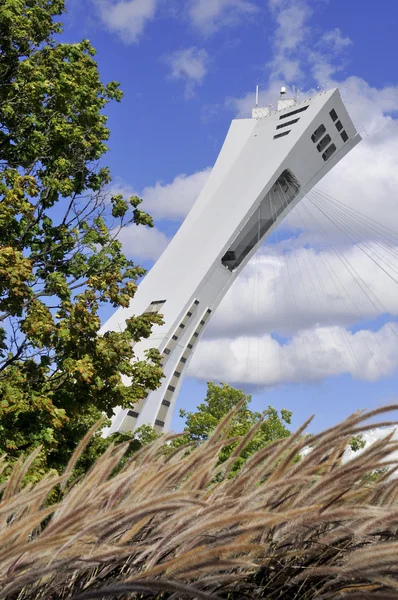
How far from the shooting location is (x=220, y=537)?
141 cm

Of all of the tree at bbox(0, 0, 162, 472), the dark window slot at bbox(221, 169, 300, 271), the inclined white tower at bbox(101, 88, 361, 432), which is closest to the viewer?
the tree at bbox(0, 0, 162, 472)

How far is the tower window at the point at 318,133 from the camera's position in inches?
1972

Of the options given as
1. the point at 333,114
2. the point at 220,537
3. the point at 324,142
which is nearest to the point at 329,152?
the point at 324,142

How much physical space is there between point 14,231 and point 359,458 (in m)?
12.1

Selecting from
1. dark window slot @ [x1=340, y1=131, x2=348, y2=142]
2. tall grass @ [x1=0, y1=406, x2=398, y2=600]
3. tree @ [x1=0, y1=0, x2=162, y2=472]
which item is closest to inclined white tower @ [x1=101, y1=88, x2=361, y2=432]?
dark window slot @ [x1=340, y1=131, x2=348, y2=142]

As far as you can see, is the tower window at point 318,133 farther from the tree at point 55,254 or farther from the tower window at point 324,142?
the tree at point 55,254

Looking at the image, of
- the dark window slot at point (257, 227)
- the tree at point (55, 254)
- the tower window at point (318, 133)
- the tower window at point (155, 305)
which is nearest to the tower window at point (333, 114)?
the tower window at point (318, 133)

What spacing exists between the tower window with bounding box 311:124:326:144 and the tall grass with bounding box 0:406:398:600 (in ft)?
167

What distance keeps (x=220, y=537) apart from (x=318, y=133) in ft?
171

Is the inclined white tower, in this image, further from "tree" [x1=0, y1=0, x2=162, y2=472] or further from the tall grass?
the tall grass

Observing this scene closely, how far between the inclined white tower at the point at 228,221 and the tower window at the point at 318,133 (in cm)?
8

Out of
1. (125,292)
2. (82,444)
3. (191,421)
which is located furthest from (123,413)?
(82,444)

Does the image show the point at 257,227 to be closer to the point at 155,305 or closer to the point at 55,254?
the point at 155,305

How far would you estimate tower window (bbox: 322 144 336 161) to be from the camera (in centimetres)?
5294
